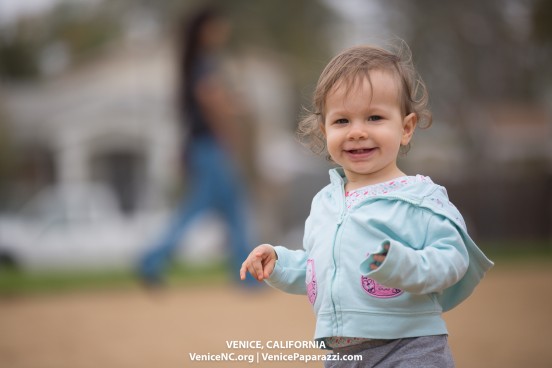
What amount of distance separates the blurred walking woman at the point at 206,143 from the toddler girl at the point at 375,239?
5007 mm

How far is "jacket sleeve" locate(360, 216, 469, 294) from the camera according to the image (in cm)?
194

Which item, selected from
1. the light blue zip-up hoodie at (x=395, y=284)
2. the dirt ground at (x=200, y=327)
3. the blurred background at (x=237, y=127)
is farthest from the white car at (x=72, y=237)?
the light blue zip-up hoodie at (x=395, y=284)

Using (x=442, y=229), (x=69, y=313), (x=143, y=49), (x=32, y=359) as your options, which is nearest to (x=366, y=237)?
(x=442, y=229)

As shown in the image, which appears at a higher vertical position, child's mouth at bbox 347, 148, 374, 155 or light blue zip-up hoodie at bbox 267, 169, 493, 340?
child's mouth at bbox 347, 148, 374, 155

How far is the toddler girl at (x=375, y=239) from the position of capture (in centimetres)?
212

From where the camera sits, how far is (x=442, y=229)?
82.7 inches

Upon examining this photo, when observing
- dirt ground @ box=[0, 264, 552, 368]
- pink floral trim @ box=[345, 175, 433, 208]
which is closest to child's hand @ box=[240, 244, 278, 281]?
pink floral trim @ box=[345, 175, 433, 208]

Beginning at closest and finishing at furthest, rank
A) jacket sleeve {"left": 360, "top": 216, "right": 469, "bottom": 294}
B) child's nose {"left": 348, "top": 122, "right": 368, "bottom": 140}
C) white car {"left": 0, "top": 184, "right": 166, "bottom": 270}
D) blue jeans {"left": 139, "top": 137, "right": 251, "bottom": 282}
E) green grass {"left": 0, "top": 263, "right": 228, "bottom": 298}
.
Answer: jacket sleeve {"left": 360, "top": 216, "right": 469, "bottom": 294} < child's nose {"left": 348, "top": 122, "right": 368, "bottom": 140} < blue jeans {"left": 139, "top": 137, "right": 251, "bottom": 282} < green grass {"left": 0, "top": 263, "right": 228, "bottom": 298} < white car {"left": 0, "top": 184, "right": 166, "bottom": 270}

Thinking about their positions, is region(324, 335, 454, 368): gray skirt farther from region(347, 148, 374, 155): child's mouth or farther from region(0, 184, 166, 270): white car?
region(0, 184, 166, 270): white car

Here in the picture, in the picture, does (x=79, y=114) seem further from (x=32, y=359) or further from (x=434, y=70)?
(x=32, y=359)

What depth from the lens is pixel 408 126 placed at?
2.37m

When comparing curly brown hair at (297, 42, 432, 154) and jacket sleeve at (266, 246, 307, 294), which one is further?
jacket sleeve at (266, 246, 307, 294)

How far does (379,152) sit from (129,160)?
79.3 ft

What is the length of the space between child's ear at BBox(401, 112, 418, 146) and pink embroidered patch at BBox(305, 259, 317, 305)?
0.47m
